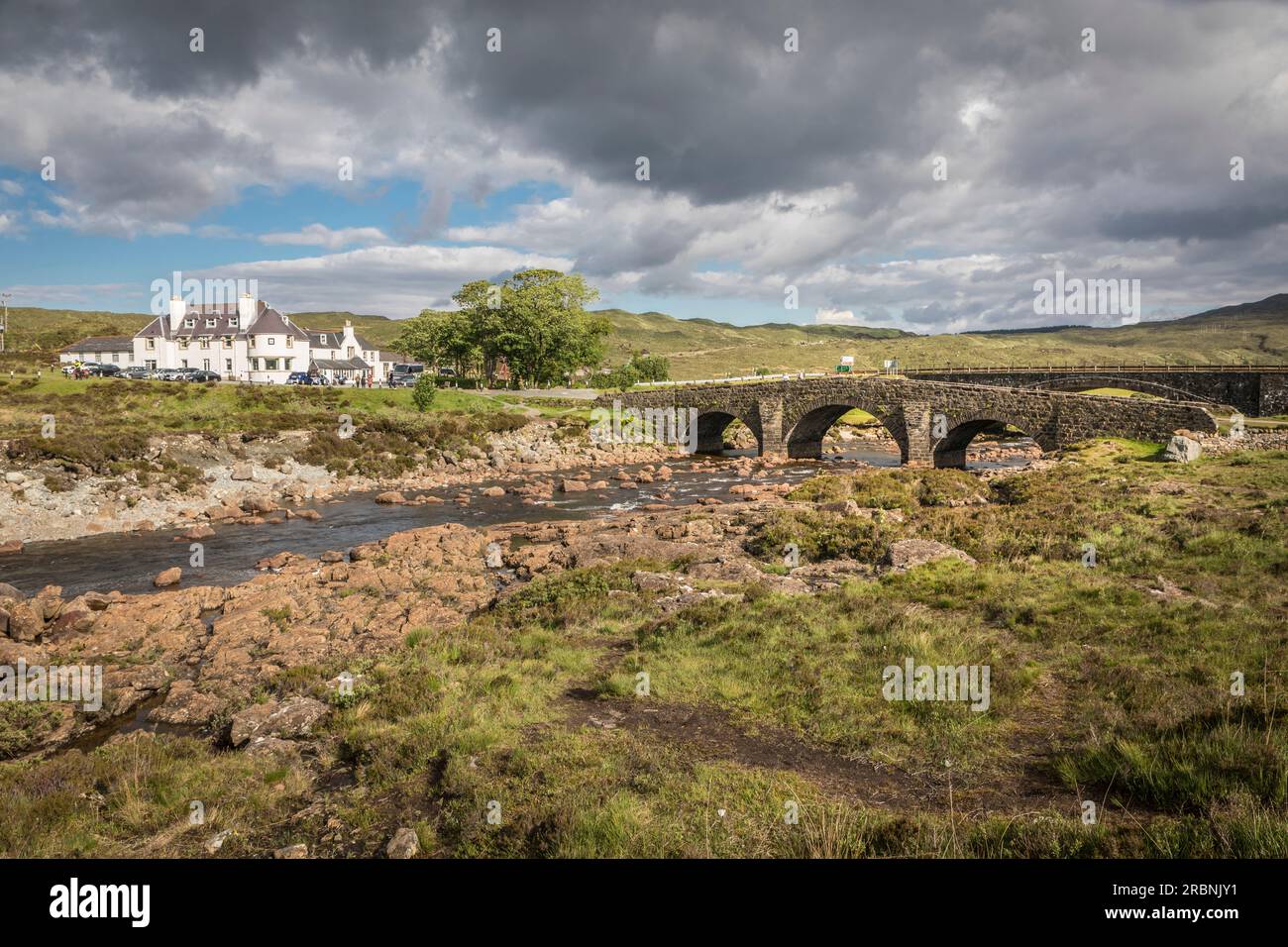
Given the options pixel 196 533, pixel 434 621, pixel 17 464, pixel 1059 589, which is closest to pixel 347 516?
pixel 196 533

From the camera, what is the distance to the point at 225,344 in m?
83.7

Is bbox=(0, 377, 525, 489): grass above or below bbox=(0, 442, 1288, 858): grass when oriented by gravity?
above

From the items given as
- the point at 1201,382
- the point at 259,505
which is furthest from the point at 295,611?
the point at 1201,382

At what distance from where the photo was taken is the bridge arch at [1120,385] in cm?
5334

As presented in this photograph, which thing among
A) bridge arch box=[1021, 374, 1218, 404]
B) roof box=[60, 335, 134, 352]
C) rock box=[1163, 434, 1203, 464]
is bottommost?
rock box=[1163, 434, 1203, 464]

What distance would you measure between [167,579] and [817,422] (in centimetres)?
5069

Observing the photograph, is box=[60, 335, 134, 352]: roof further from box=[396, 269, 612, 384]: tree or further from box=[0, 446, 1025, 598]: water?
box=[0, 446, 1025, 598]: water

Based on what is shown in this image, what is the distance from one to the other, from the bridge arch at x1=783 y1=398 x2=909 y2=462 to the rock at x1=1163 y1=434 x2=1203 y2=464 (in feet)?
66.7

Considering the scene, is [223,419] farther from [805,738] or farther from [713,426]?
[805,738]

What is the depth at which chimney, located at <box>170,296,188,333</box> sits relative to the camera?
3420 inches

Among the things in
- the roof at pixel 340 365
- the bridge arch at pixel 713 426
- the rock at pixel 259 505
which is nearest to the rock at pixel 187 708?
the rock at pixel 259 505

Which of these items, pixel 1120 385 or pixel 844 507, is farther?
pixel 1120 385

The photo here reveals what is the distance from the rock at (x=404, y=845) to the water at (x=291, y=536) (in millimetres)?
20255

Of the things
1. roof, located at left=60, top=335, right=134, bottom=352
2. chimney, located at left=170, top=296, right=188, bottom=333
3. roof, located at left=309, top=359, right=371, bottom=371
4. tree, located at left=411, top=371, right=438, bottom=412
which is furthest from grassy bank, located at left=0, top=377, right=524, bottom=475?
roof, located at left=60, top=335, right=134, bottom=352
